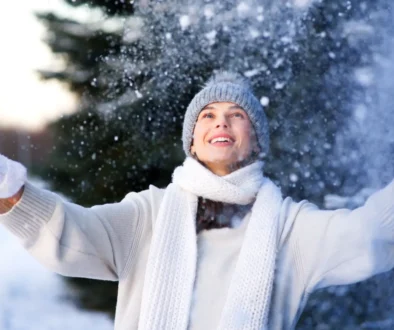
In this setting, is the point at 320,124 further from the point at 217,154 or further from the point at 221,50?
the point at 217,154

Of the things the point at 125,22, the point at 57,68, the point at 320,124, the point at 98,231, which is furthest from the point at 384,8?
the point at 98,231

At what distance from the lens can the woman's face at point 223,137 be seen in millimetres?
913

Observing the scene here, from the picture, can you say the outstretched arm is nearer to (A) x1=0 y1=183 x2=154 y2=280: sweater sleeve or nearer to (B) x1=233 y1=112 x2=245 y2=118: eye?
(A) x1=0 y1=183 x2=154 y2=280: sweater sleeve

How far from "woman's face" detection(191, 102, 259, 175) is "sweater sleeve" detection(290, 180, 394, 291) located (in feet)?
0.35

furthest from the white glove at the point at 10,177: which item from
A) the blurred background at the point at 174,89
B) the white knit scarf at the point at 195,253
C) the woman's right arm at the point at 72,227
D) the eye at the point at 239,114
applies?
the blurred background at the point at 174,89

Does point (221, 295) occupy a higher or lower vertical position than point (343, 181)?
lower

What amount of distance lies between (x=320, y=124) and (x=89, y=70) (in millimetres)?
493

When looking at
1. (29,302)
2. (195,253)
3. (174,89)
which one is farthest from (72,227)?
(29,302)

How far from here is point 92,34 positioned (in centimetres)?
153

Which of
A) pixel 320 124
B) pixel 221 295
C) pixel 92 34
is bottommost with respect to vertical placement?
pixel 221 295

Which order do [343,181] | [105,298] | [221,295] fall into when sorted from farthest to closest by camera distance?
[105,298], [343,181], [221,295]

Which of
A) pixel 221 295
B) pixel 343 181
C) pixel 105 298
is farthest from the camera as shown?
pixel 105 298

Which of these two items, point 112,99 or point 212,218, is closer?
point 212,218

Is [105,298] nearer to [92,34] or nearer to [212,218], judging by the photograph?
[92,34]
